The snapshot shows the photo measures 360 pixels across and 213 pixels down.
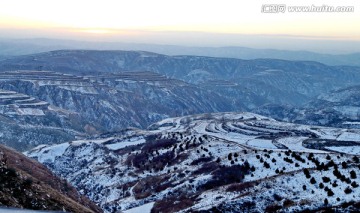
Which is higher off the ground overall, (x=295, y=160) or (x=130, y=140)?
(x=295, y=160)

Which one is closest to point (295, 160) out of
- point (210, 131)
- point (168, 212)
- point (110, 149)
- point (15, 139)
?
point (168, 212)

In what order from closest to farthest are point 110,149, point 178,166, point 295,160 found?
1. point 295,160
2. point 178,166
3. point 110,149

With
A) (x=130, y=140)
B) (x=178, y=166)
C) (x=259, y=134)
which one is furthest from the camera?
(x=259, y=134)

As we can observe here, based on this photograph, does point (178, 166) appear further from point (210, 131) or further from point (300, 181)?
point (210, 131)

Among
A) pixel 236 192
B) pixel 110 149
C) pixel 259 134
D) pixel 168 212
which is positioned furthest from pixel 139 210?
pixel 259 134

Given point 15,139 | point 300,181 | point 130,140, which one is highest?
point 300,181

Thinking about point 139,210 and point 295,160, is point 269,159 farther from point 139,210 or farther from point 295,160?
point 139,210

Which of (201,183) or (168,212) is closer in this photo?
(168,212)
